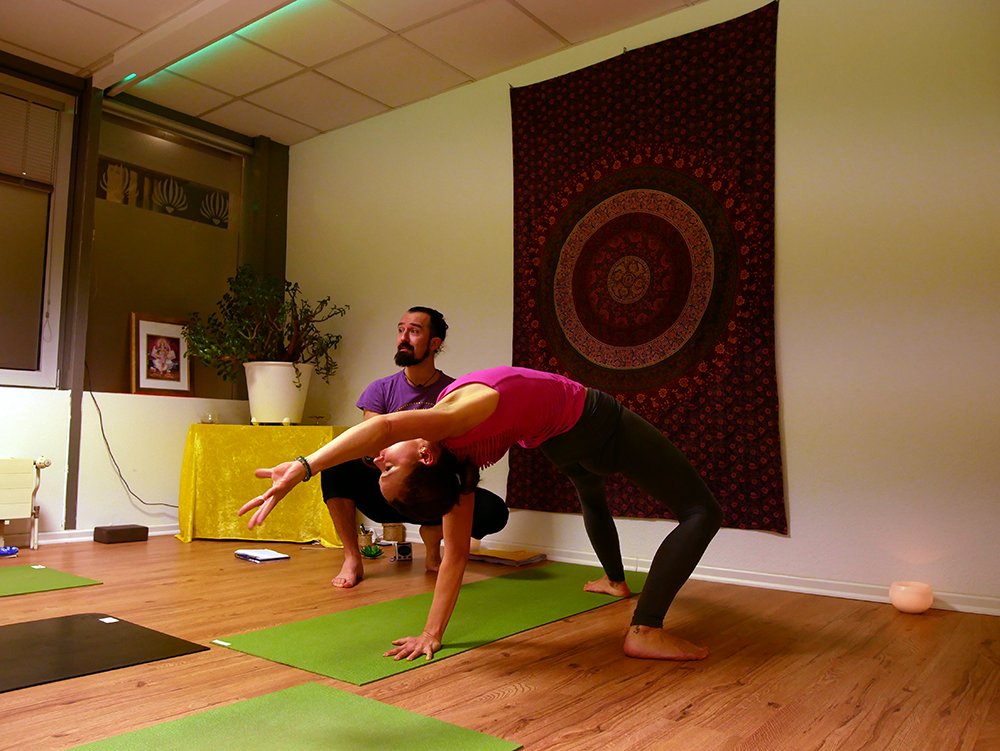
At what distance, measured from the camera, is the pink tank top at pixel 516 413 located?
6.13 feet

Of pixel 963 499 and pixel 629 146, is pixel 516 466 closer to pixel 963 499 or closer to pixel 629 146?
pixel 629 146

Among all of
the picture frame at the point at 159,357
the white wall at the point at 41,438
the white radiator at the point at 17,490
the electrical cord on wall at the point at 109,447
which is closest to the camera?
the white radiator at the point at 17,490

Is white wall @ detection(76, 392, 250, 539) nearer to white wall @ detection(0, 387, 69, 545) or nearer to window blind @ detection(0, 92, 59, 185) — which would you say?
white wall @ detection(0, 387, 69, 545)

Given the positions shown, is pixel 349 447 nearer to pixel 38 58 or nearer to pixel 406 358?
pixel 406 358

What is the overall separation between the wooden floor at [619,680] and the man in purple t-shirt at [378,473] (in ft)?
1.18

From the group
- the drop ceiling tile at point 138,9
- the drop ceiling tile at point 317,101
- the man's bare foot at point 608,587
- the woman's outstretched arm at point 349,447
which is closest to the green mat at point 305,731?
the woman's outstretched arm at point 349,447

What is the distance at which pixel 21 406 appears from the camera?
3.94 metres

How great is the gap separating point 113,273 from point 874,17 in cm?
424

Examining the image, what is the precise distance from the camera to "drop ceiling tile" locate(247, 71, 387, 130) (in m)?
4.43

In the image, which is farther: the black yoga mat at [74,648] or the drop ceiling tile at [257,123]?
the drop ceiling tile at [257,123]

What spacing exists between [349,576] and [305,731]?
1.55 m

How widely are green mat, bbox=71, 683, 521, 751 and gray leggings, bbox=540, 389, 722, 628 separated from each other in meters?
0.80

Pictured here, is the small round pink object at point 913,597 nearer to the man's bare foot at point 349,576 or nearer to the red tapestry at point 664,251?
the red tapestry at point 664,251

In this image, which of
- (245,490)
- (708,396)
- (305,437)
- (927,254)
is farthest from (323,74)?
(927,254)
